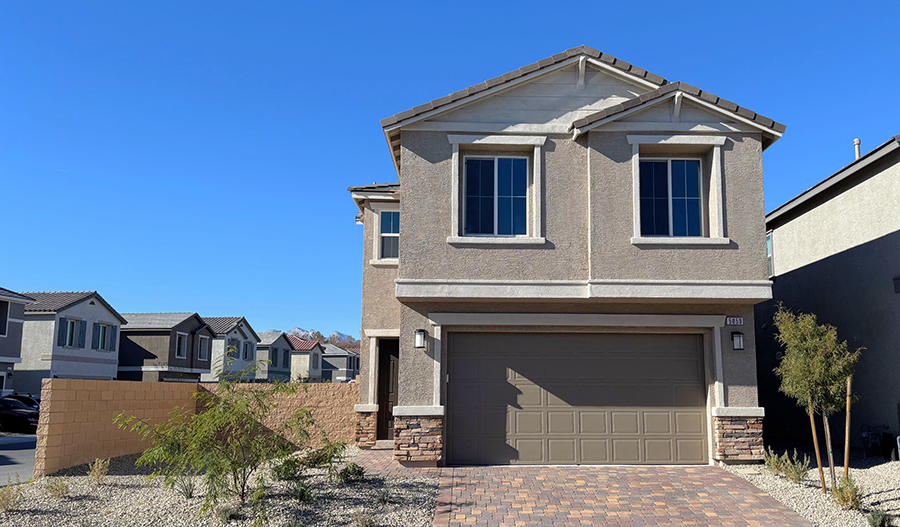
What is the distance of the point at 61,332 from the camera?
34.1m

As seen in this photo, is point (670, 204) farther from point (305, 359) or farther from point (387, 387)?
point (305, 359)

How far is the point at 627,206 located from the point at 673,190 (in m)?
0.99

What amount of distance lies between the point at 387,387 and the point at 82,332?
88.5ft


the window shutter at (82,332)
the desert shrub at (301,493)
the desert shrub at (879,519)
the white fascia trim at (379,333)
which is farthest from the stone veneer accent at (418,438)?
the window shutter at (82,332)

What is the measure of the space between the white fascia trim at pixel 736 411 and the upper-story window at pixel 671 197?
2.92 metres

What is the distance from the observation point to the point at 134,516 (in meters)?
8.50

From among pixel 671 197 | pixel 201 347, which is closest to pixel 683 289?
pixel 671 197

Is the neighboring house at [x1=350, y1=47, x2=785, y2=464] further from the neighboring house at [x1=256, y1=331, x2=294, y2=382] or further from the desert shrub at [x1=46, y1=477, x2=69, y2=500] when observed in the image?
the neighboring house at [x1=256, y1=331, x2=294, y2=382]

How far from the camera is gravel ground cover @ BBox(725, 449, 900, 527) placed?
8.57 metres

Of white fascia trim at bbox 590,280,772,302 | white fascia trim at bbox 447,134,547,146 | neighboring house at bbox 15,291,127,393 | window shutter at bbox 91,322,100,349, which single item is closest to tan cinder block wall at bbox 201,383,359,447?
white fascia trim at bbox 447,134,547,146

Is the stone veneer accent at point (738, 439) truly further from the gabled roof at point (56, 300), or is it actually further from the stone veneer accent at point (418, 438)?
the gabled roof at point (56, 300)

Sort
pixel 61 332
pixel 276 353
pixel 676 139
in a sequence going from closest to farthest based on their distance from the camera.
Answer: pixel 676 139, pixel 61 332, pixel 276 353

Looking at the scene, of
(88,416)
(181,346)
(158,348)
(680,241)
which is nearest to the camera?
(680,241)

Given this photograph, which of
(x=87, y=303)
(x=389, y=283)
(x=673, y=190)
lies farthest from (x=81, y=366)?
(x=673, y=190)
